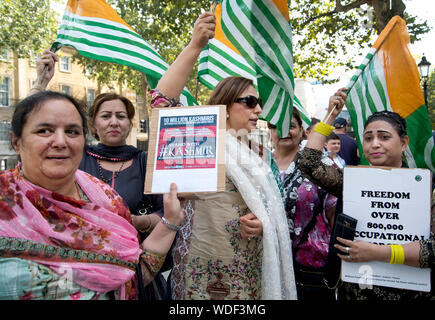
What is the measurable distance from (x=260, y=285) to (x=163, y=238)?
25.6 inches

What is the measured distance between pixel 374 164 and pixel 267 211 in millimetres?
794

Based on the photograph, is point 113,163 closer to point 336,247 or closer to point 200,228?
point 200,228

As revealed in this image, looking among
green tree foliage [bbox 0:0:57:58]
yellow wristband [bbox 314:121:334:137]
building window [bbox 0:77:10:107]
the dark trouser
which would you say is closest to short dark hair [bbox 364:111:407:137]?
yellow wristband [bbox 314:121:334:137]

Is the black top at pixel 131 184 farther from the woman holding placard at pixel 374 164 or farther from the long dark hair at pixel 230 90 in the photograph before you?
the woman holding placard at pixel 374 164

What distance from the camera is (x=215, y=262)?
5.98 feet

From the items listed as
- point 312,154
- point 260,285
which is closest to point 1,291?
point 260,285

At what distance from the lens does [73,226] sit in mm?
1399

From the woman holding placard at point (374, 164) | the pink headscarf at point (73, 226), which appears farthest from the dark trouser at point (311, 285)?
the pink headscarf at point (73, 226)

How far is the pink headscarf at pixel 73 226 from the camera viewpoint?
4.26ft

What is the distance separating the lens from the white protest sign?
1.76 m

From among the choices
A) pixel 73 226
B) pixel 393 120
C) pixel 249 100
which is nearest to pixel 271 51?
pixel 249 100

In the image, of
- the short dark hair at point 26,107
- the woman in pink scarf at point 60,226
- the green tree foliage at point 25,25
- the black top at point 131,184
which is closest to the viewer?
the woman in pink scarf at point 60,226

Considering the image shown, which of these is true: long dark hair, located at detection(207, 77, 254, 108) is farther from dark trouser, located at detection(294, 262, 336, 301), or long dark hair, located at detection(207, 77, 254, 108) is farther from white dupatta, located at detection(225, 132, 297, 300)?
dark trouser, located at detection(294, 262, 336, 301)

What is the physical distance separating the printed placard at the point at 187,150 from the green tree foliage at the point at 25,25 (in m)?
17.5
